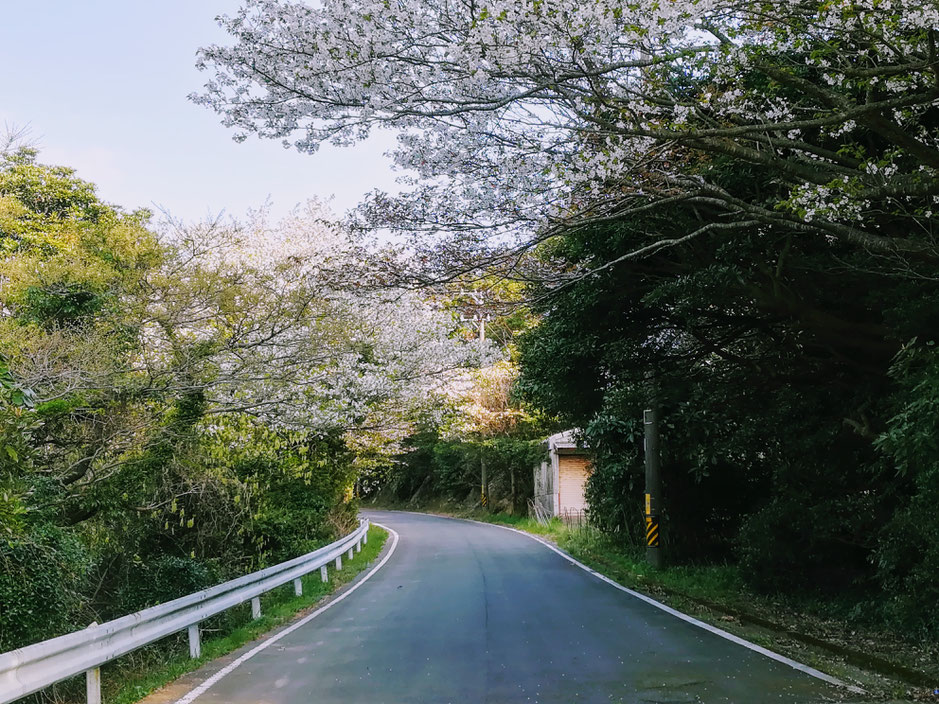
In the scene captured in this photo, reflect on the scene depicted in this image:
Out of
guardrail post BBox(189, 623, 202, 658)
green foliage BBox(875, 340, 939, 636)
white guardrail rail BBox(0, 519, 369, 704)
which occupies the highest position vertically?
green foliage BBox(875, 340, 939, 636)

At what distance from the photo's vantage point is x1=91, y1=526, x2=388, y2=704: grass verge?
7.30 meters

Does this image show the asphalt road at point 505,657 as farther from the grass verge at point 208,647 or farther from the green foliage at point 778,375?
the green foliage at point 778,375

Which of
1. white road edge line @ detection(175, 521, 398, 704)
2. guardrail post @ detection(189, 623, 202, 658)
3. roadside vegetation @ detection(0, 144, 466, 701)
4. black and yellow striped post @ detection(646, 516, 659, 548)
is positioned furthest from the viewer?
black and yellow striped post @ detection(646, 516, 659, 548)

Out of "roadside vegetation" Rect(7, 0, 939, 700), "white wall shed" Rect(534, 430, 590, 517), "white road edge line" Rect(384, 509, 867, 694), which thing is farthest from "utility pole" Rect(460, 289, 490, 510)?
"white wall shed" Rect(534, 430, 590, 517)

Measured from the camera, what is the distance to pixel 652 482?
1588cm

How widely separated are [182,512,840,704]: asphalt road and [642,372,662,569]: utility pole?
3.14 m

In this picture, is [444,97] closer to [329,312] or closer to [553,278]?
[553,278]

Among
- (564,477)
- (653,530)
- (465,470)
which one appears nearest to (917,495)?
(653,530)

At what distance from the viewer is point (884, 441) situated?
7371mm

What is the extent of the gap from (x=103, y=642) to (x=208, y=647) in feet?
9.79

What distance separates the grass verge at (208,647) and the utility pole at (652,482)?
250 inches

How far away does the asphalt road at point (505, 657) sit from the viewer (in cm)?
634

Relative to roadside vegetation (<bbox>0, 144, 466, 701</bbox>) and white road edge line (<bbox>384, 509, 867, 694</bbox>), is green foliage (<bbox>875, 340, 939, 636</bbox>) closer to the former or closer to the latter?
white road edge line (<bbox>384, 509, 867, 694</bbox>)

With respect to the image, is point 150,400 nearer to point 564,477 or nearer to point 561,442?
point 561,442
